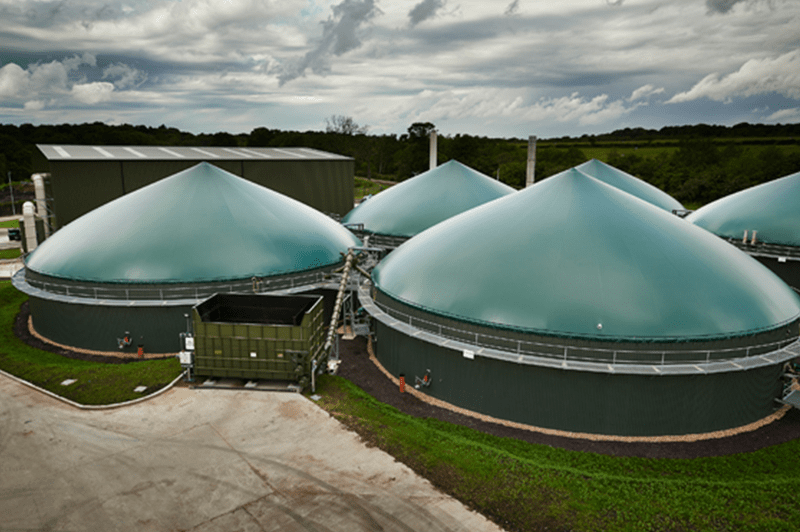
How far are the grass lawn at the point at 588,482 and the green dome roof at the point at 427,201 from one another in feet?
75.6

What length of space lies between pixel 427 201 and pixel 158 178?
24.8 m

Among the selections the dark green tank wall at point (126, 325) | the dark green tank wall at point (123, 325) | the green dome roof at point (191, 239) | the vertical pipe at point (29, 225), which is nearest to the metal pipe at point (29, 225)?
the vertical pipe at point (29, 225)

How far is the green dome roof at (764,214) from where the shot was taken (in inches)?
1467

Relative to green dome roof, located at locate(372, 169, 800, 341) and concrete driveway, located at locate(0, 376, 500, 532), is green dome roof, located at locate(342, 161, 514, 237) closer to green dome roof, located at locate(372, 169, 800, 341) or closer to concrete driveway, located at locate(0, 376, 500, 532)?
green dome roof, located at locate(372, 169, 800, 341)

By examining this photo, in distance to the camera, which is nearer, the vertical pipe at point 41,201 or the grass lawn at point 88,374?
the grass lawn at point 88,374

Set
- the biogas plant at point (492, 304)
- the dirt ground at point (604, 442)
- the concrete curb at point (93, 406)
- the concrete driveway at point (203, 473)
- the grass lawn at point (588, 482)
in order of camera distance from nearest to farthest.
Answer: the concrete driveway at point (203, 473) < the grass lawn at point (588, 482) < the dirt ground at point (604, 442) < the biogas plant at point (492, 304) < the concrete curb at point (93, 406)

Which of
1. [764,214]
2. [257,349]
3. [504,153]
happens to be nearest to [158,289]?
[257,349]

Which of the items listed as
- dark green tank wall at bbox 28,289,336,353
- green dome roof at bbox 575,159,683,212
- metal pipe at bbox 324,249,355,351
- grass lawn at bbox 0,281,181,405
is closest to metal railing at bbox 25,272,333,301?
dark green tank wall at bbox 28,289,336,353

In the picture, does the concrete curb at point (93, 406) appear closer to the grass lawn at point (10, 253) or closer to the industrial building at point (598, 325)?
the industrial building at point (598, 325)

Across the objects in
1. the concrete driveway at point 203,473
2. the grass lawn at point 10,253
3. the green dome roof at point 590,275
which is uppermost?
the green dome roof at point 590,275

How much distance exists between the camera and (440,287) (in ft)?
72.9

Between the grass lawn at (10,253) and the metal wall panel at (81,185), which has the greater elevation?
the metal wall panel at (81,185)

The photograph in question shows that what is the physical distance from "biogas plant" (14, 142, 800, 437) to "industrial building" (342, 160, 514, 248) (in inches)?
401

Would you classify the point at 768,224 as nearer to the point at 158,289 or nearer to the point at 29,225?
the point at 158,289
